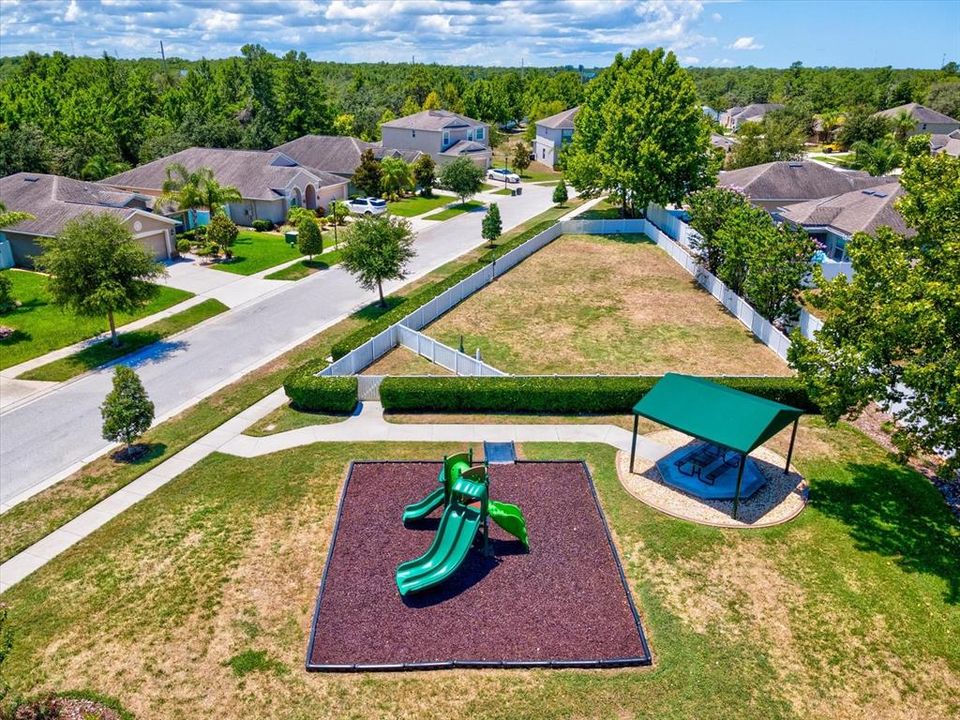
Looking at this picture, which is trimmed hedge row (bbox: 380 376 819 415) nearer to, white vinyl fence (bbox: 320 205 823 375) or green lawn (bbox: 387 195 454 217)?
white vinyl fence (bbox: 320 205 823 375)

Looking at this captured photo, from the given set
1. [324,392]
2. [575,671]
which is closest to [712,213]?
[324,392]

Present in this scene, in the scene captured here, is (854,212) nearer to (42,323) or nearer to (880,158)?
(880,158)

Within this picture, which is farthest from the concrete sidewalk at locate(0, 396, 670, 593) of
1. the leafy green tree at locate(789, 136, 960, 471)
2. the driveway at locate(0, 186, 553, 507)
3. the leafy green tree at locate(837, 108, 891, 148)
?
the leafy green tree at locate(837, 108, 891, 148)

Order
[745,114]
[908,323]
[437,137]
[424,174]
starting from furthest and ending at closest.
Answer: [745,114], [437,137], [424,174], [908,323]

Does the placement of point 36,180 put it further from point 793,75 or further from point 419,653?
point 793,75

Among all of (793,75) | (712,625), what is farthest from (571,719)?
(793,75)

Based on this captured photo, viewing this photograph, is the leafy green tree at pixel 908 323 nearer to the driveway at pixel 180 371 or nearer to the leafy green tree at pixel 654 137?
the driveway at pixel 180 371

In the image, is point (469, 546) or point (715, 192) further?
point (715, 192)
